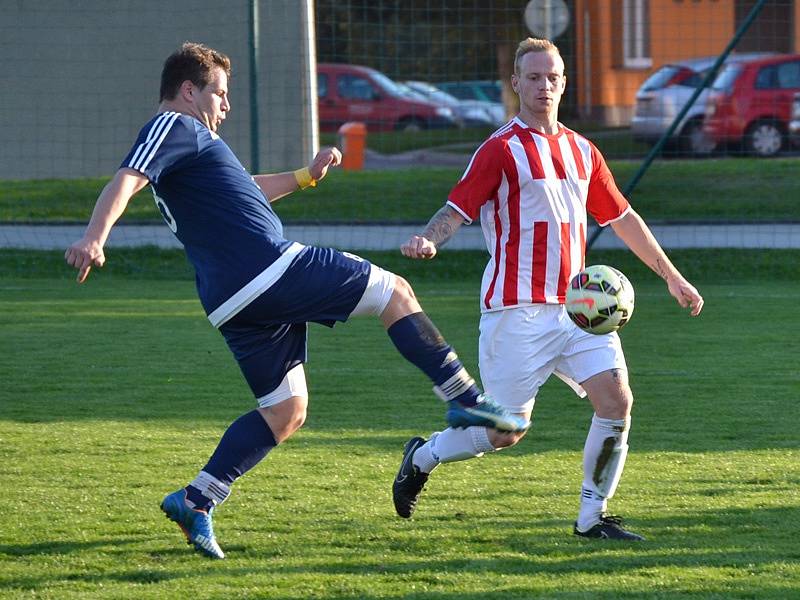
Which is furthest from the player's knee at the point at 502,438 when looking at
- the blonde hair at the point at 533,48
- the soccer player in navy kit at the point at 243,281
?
the blonde hair at the point at 533,48

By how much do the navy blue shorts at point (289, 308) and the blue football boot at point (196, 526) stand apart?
498 millimetres

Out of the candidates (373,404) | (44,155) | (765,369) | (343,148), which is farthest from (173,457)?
(343,148)

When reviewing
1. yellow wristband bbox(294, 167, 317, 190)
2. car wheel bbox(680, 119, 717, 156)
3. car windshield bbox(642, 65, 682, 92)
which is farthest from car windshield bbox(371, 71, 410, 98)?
yellow wristband bbox(294, 167, 317, 190)

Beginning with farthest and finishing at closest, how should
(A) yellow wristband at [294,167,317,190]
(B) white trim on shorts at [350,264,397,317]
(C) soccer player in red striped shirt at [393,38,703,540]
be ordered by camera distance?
(A) yellow wristband at [294,167,317,190], (C) soccer player in red striped shirt at [393,38,703,540], (B) white trim on shorts at [350,264,397,317]

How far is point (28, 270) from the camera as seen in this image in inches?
561

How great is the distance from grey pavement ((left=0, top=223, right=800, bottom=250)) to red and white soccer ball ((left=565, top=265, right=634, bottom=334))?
31.6 feet

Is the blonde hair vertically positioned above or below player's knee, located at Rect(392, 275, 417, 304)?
above

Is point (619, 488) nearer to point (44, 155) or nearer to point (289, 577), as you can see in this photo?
point (289, 577)

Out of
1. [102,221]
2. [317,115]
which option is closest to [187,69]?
[102,221]

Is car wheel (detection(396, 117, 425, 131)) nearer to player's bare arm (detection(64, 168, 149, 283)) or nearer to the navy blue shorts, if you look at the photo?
the navy blue shorts

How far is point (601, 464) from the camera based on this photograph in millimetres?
4988

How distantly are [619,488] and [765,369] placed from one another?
11.3 ft

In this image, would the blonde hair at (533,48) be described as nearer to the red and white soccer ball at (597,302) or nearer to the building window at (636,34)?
the red and white soccer ball at (597,302)

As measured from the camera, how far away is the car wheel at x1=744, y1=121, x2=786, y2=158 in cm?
1669
